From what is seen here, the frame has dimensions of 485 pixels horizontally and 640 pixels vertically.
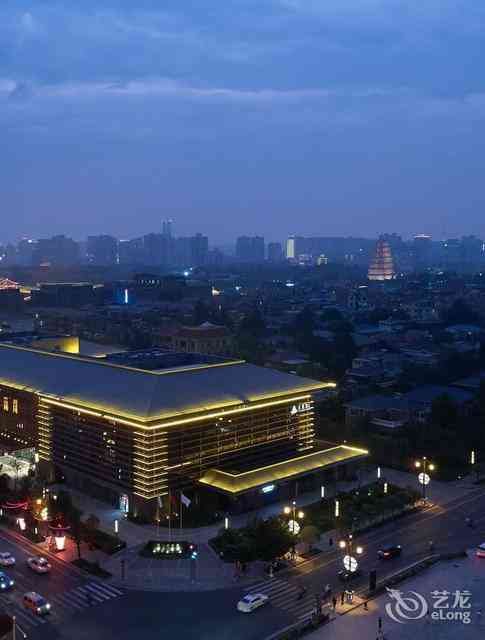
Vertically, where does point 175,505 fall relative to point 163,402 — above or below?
below

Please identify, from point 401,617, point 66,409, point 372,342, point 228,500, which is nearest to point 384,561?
point 401,617

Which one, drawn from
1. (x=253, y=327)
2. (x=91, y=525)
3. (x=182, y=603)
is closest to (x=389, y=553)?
(x=182, y=603)

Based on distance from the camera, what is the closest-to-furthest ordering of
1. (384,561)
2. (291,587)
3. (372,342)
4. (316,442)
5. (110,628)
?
1. (110,628)
2. (291,587)
3. (384,561)
4. (316,442)
5. (372,342)

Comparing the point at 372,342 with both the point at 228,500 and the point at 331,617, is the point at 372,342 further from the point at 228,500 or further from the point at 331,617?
the point at 331,617

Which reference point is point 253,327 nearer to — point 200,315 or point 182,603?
point 200,315

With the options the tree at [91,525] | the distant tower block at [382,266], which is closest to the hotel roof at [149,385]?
the tree at [91,525]

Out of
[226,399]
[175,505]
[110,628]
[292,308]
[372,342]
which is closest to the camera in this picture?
[110,628]

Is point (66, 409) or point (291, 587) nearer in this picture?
point (291, 587)
